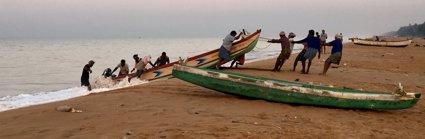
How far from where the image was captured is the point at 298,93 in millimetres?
8750

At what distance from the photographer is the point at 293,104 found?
8.98 m

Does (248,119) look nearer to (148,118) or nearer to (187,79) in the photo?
(148,118)

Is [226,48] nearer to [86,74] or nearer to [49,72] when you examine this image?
[86,74]

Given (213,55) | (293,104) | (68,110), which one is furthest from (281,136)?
(213,55)

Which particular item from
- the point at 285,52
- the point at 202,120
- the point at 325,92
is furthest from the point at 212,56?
the point at 202,120

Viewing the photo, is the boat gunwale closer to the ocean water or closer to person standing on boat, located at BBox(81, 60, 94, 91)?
the ocean water

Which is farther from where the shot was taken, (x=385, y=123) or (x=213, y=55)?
(x=213, y=55)

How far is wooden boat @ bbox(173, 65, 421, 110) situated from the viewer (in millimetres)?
8555

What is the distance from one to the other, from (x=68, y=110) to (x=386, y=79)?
1142cm

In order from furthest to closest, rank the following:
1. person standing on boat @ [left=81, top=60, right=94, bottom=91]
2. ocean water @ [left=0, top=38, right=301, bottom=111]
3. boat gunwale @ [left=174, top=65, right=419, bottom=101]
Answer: person standing on boat @ [left=81, top=60, right=94, bottom=91], ocean water @ [left=0, top=38, right=301, bottom=111], boat gunwale @ [left=174, top=65, right=419, bottom=101]

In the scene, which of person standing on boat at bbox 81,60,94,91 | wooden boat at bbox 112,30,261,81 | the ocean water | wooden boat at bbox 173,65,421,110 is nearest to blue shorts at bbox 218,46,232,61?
wooden boat at bbox 112,30,261,81

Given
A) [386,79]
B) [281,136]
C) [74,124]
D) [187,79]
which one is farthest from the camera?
[386,79]

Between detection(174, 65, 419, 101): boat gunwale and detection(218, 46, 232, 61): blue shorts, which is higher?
detection(218, 46, 232, 61): blue shorts

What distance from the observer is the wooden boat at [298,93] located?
8555 millimetres
